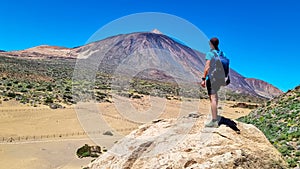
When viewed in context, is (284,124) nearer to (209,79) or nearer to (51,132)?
(209,79)

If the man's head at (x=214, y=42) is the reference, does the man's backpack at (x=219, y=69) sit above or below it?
Result: below

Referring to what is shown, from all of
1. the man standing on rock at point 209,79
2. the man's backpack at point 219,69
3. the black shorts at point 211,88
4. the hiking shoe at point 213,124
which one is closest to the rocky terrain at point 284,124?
the hiking shoe at point 213,124

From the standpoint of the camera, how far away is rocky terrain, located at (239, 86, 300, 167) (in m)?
12.1

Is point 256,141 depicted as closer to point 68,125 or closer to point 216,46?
point 216,46

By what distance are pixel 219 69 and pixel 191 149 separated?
5.34ft

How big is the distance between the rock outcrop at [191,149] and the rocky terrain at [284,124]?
4.70 m

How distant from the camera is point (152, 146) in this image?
7074mm

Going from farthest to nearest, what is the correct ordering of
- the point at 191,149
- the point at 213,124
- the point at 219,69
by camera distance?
the point at 213,124 → the point at 219,69 → the point at 191,149

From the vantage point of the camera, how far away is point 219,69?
6723 millimetres

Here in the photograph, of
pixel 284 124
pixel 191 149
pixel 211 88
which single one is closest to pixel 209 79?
pixel 211 88

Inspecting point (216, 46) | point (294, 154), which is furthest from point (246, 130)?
point (294, 154)

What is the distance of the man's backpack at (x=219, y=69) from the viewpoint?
21.9 ft

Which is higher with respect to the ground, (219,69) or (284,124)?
(284,124)

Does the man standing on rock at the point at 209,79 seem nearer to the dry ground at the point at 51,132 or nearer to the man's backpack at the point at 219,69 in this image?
the man's backpack at the point at 219,69
